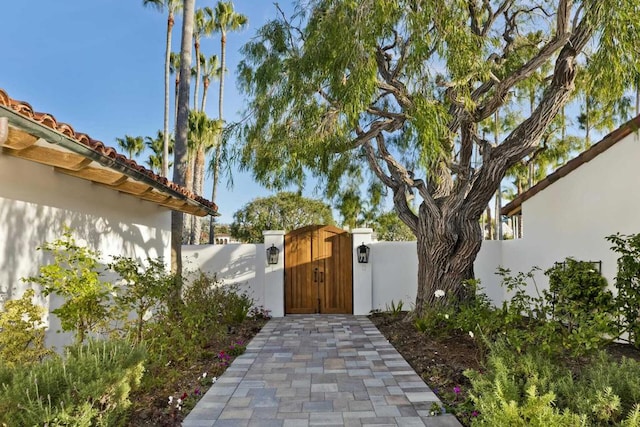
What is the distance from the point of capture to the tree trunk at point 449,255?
329 inches

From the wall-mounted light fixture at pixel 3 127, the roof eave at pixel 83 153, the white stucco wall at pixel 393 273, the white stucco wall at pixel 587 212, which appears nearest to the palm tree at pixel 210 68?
the white stucco wall at pixel 393 273

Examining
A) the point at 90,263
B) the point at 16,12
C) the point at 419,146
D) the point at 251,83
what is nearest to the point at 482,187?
the point at 419,146

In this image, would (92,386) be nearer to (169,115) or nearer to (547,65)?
(547,65)

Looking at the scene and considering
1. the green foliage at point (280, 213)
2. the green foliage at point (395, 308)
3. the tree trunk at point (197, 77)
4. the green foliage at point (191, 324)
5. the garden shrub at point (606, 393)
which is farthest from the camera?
the green foliage at point (280, 213)

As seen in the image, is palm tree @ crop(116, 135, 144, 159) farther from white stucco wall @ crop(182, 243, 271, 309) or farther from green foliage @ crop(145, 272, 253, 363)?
green foliage @ crop(145, 272, 253, 363)

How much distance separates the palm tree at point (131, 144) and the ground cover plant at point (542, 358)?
2040 centimetres

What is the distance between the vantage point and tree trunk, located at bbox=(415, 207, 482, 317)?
8.37 metres

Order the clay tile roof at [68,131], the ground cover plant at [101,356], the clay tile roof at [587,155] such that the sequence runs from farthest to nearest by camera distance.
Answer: the clay tile roof at [587,155] < the clay tile roof at [68,131] < the ground cover plant at [101,356]

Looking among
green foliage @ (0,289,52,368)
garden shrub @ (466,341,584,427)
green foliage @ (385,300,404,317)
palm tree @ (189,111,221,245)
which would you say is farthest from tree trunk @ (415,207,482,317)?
palm tree @ (189,111,221,245)

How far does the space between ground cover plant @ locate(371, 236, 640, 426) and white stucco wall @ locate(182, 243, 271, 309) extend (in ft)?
13.1

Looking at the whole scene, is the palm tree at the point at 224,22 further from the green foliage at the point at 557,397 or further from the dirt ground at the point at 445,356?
the green foliage at the point at 557,397

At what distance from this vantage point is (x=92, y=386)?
3133 millimetres

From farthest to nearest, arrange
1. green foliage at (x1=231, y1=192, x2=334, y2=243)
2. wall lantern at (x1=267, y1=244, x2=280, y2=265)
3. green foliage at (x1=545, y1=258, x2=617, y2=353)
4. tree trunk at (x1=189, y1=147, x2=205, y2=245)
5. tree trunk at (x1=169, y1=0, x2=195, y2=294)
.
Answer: green foliage at (x1=231, y1=192, x2=334, y2=243), tree trunk at (x1=189, y1=147, x2=205, y2=245), wall lantern at (x1=267, y1=244, x2=280, y2=265), tree trunk at (x1=169, y1=0, x2=195, y2=294), green foliage at (x1=545, y1=258, x2=617, y2=353)

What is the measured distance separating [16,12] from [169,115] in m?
8.84
